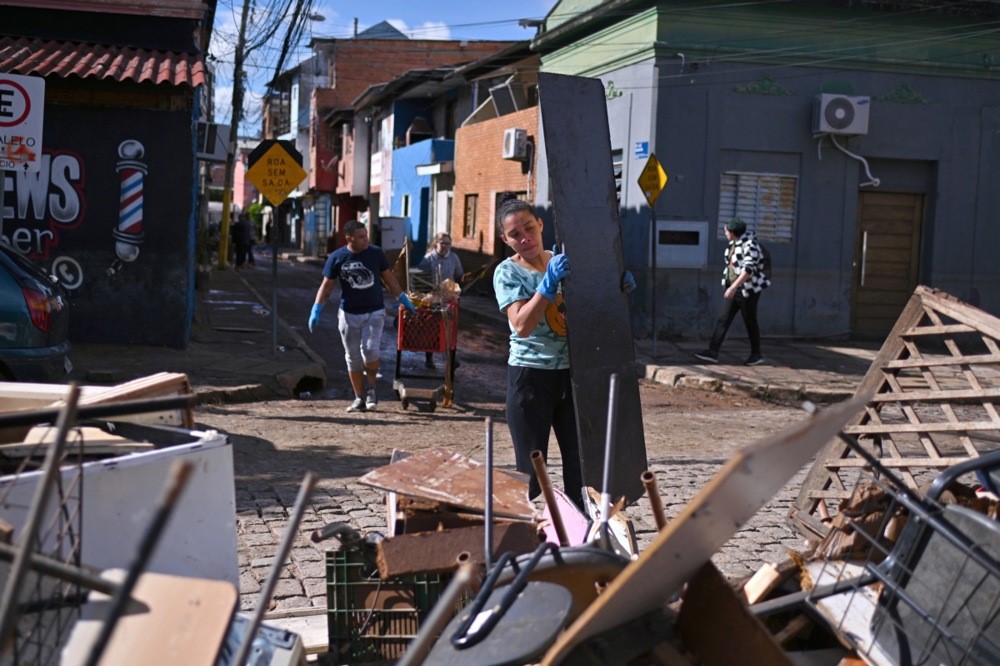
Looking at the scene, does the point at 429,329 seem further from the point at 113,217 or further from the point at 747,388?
the point at 113,217

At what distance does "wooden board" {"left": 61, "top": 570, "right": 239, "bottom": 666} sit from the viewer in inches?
82.1

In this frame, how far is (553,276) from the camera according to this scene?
5133mm

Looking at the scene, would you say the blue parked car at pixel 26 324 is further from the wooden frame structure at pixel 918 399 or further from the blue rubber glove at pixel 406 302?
the wooden frame structure at pixel 918 399

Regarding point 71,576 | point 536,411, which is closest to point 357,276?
point 536,411

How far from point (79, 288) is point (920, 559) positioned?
11.8m

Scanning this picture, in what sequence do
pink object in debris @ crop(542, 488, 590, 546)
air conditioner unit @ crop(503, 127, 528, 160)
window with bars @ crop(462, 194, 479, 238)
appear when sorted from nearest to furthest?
pink object in debris @ crop(542, 488, 590, 546) → air conditioner unit @ crop(503, 127, 528, 160) → window with bars @ crop(462, 194, 479, 238)

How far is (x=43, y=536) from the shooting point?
108 inches

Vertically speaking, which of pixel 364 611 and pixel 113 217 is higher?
pixel 113 217

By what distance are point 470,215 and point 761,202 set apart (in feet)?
40.2

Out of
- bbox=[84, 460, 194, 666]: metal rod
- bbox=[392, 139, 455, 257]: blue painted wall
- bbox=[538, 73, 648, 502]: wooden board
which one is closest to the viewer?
bbox=[84, 460, 194, 666]: metal rod

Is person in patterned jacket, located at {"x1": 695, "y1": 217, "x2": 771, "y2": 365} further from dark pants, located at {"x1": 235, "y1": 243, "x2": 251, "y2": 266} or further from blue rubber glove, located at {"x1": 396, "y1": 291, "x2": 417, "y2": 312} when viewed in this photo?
dark pants, located at {"x1": 235, "y1": 243, "x2": 251, "y2": 266}

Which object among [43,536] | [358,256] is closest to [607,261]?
[43,536]

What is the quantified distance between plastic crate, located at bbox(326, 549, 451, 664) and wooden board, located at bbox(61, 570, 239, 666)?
163cm

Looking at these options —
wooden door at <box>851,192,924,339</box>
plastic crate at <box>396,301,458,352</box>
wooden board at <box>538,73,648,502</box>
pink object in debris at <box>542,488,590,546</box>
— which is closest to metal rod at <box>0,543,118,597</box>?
pink object in debris at <box>542,488,590,546</box>
